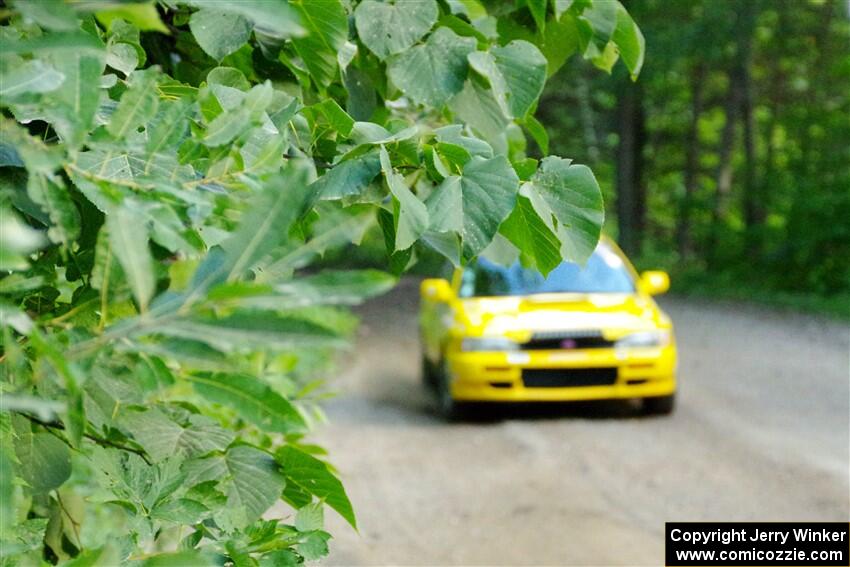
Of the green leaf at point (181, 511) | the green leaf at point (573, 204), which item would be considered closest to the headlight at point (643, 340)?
the green leaf at point (573, 204)

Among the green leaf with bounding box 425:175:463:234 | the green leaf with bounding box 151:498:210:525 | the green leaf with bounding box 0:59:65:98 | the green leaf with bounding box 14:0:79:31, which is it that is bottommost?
the green leaf with bounding box 151:498:210:525

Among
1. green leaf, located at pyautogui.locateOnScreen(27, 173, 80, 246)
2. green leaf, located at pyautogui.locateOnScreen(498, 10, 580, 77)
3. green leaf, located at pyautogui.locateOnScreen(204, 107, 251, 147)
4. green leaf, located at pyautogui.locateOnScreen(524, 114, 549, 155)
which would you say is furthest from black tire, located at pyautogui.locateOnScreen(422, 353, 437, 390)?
green leaf, located at pyautogui.locateOnScreen(27, 173, 80, 246)

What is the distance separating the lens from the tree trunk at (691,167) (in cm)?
2683

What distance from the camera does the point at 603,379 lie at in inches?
350

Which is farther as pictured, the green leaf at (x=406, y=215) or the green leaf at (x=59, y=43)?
the green leaf at (x=406, y=215)

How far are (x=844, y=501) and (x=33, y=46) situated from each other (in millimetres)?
5930

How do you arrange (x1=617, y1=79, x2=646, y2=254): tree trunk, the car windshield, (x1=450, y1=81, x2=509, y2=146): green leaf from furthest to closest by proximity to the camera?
(x1=617, y1=79, x2=646, y2=254): tree trunk → the car windshield → (x1=450, y1=81, x2=509, y2=146): green leaf

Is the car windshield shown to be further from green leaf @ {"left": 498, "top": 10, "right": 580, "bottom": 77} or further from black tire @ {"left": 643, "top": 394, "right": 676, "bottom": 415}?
green leaf @ {"left": 498, "top": 10, "right": 580, "bottom": 77}

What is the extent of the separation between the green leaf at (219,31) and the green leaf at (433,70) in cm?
28

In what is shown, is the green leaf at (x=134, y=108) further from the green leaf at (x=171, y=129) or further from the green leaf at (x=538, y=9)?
the green leaf at (x=538, y=9)

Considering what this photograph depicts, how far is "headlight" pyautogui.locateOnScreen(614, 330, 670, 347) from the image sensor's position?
888 cm

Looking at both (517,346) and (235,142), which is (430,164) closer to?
(235,142)

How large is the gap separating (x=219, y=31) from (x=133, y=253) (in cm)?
89

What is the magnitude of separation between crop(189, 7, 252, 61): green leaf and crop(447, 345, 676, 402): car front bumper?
7.24 m
